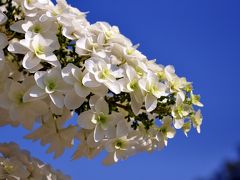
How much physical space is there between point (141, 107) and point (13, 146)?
22.9 inches

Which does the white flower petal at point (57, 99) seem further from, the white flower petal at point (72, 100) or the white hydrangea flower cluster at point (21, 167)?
the white hydrangea flower cluster at point (21, 167)

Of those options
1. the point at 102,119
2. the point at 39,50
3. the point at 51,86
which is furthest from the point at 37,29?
the point at 102,119

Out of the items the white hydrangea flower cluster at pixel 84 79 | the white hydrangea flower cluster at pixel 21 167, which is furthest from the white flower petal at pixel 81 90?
the white hydrangea flower cluster at pixel 21 167

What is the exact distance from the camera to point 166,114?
1653mm

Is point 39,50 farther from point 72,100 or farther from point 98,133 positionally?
point 98,133

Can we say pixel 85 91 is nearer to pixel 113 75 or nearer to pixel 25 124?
pixel 113 75

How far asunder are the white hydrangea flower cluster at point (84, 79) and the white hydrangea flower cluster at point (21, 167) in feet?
0.62

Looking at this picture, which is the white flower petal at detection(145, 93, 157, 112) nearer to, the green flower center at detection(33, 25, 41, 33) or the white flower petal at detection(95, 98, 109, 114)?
the white flower petal at detection(95, 98, 109, 114)

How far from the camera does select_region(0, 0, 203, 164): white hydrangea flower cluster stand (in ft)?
4.83

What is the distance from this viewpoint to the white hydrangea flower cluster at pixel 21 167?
71.5 inches

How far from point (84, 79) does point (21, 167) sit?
53 cm

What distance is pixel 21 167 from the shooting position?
183 centimetres

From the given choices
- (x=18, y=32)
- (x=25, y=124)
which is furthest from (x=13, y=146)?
(x=18, y=32)

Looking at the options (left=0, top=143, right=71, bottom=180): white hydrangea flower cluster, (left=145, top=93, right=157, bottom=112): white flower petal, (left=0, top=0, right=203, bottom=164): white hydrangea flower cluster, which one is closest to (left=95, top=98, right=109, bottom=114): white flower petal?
(left=0, top=0, right=203, bottom=164): white hydrangea flower cluster
